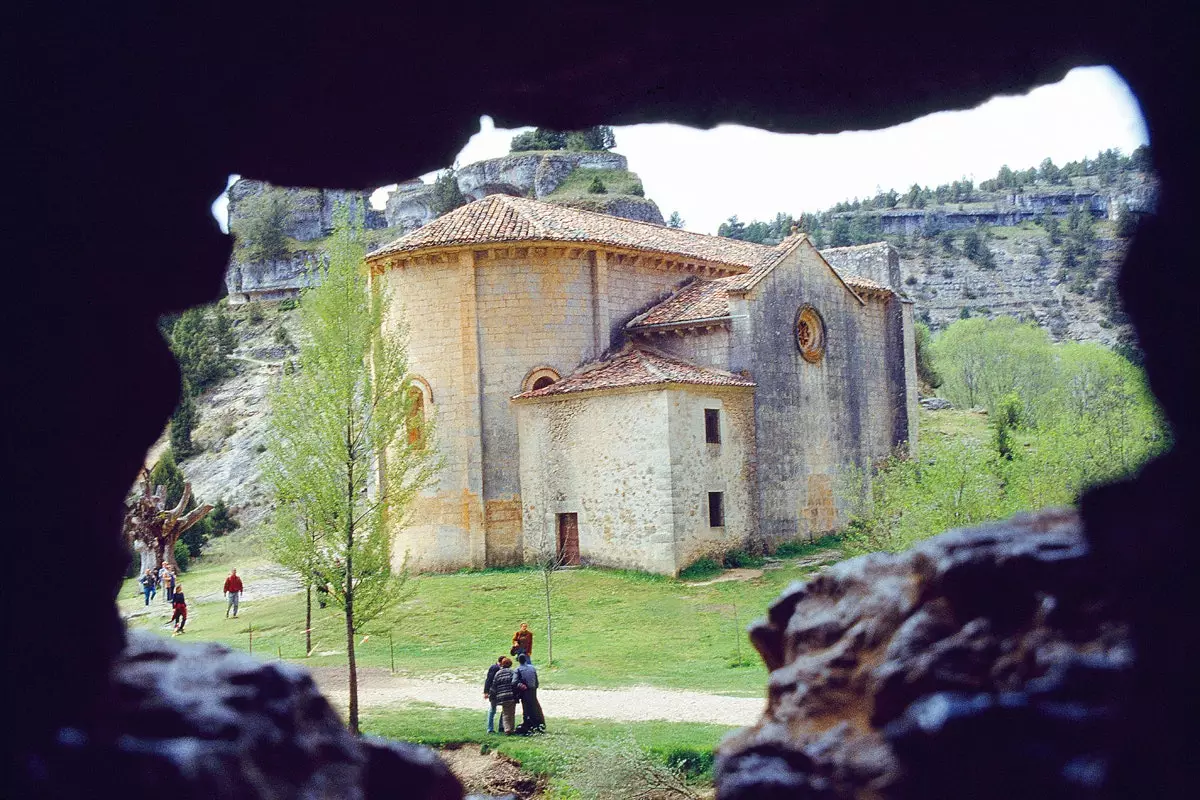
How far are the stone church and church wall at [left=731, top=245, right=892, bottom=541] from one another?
65 mm

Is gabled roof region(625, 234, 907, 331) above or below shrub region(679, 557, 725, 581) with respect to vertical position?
above

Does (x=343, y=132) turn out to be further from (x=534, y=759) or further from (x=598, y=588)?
Result: (x=598, y=588)

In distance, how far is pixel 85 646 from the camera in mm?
4230

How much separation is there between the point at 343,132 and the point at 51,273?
186 centimetres

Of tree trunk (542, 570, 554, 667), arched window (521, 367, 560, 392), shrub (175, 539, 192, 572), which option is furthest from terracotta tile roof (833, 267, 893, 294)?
shrub (175, 539, 192, 572)

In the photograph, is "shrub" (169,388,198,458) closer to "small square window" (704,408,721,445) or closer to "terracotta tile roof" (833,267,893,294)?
"terracotta tile roof" (833,267,893,294)

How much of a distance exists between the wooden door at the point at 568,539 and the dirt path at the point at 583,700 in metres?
8.30

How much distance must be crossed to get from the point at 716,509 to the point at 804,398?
15.6 ft

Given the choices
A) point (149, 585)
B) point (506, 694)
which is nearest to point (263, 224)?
point (149, 585)

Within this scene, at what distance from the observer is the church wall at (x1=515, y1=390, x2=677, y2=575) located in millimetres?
26531

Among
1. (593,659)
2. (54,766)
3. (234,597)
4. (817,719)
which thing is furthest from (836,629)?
(234,597)

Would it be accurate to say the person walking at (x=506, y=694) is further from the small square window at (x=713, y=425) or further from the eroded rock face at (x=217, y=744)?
the small square window at (x=713, y=425)

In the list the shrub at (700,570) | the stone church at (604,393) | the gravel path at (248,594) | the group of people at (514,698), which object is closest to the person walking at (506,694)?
the group of people at (514,698)

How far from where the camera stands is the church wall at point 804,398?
94.5ft
